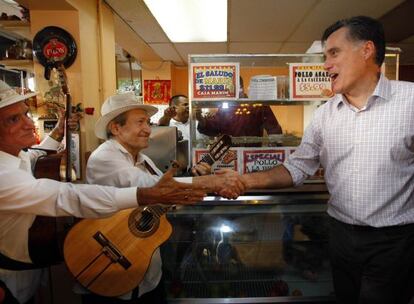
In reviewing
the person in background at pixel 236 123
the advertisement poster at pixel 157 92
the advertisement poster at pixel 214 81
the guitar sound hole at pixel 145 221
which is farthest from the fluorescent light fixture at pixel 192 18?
the guitar sound hole at pixel 145 221

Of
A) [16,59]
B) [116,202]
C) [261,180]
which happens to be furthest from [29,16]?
[261,180]

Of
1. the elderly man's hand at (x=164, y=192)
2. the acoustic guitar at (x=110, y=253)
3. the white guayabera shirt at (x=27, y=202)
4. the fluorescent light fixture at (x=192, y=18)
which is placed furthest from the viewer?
the fluorescent light fixture at (x=192, y=18)

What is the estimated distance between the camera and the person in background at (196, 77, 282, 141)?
314cm

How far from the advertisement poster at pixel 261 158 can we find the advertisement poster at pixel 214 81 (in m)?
0.47

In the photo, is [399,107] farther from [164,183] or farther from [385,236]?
[164,183]

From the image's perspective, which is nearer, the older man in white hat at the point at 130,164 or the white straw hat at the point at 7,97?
the white straw hat at the point at 7,97

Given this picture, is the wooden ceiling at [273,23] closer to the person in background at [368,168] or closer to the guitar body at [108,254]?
the person in background at [368,168]

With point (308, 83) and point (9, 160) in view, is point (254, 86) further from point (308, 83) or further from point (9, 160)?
point (9, 160)

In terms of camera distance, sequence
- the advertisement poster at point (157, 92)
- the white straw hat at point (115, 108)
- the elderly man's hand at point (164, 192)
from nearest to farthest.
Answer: the elderly man's hand at point (164, 192), the white straw hat at point (115, 108), the advertisement poster at point (157, 92)

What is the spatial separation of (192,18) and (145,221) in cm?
322

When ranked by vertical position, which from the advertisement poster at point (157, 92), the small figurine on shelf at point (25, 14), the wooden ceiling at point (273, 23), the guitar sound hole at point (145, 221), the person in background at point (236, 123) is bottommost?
the guitar sound hole at point (145, 221)

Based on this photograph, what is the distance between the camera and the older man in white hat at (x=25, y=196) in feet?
4.88

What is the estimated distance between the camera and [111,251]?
200 centimetres

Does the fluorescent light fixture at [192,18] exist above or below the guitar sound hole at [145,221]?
above
